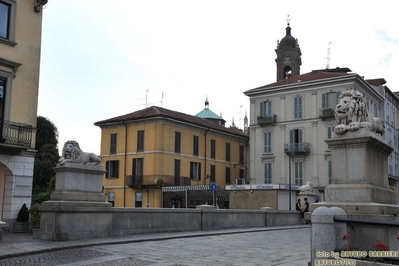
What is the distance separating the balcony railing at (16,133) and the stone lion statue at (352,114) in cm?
1560

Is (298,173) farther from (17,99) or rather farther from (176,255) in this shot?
(176,255)

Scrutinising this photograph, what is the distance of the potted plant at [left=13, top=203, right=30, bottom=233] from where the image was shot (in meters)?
18.8

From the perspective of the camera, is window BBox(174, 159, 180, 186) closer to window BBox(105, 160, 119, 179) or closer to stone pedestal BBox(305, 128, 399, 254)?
window BBox(105, 160, 119, 179)

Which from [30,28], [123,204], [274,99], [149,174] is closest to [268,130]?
[274,99]

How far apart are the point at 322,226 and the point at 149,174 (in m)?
42.9

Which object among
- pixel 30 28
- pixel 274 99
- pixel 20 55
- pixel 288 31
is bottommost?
pixel 20 55

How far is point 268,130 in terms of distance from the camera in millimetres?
51219

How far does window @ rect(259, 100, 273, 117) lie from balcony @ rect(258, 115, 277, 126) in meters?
0.49

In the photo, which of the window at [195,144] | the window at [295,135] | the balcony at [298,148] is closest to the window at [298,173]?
the balcony at [298,148]

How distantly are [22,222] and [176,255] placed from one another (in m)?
10.8

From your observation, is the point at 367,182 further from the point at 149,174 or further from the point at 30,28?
the point at 149,174

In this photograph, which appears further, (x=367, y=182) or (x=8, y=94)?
(x=8, y=94)

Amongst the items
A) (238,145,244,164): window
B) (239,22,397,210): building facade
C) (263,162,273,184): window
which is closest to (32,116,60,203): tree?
(239,22,397,210): building facade

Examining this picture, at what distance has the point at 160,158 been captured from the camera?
48.3 m
